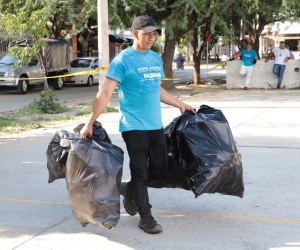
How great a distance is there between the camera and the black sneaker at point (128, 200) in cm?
471

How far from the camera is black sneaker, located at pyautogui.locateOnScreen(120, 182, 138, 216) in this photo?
4.71 meters

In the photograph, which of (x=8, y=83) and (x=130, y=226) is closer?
(x=130, y=226)

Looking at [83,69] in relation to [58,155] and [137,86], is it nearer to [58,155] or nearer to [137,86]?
[58,155]

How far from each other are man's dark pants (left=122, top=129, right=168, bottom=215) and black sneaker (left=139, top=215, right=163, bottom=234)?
0.16 ft

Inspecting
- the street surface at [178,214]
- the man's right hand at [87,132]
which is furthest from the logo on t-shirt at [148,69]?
the street surface at [178,214]

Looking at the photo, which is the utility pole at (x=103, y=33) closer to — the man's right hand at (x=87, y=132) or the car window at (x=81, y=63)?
the man's right hand at (x=87, y=132)

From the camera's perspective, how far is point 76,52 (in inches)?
1320

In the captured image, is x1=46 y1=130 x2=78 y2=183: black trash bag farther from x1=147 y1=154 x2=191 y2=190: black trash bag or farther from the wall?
the wall

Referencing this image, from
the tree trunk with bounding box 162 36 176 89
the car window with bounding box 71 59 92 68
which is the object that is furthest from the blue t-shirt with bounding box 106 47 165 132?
the car window with bounding box 71 59 92 68

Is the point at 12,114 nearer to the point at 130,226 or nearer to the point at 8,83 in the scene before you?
the point at 8,83

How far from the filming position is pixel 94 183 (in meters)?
4.17

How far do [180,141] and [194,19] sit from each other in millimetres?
15666

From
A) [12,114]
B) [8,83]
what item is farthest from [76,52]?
[12,114]

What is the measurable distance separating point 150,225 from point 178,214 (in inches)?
25.1
